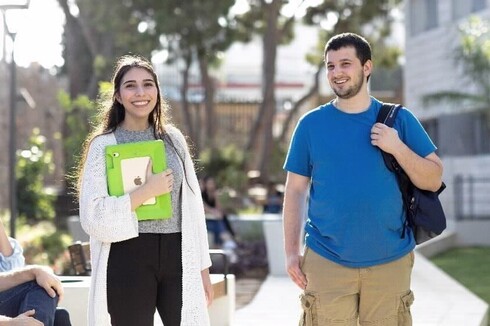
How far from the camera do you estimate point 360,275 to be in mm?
5484

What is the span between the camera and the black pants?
5340 millimetres

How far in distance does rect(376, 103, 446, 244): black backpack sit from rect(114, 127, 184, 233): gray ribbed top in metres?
0.92

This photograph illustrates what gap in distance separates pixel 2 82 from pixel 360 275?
16.6 metres

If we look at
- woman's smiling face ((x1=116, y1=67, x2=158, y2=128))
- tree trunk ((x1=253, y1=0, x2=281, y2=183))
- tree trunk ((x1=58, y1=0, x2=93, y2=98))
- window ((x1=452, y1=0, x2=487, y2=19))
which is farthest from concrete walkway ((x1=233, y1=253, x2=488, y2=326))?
tree trunk ((x1=58, y1=0, x2=93, y2=98))

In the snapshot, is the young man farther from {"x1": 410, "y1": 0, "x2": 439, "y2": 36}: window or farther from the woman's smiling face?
{"x1": 410, "y1": 0, "x2": 439, "y2": 36}: window

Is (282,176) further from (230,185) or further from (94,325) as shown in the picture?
(94,325)

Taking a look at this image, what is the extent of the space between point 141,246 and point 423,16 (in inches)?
1126

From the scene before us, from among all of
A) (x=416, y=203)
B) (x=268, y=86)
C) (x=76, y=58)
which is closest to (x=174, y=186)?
(x=416, y=203)

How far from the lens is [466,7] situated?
3022 cm

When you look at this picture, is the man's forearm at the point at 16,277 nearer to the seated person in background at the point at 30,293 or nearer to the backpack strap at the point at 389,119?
the seated person in background at the point at 30,293

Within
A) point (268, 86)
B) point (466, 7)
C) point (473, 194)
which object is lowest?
point (473, 194)

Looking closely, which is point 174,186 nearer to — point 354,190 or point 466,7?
point 354,190

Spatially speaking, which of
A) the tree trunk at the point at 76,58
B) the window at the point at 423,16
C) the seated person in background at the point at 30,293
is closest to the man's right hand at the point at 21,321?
the seated person in background at the point at 30,293

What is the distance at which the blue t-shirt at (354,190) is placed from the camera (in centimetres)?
544
